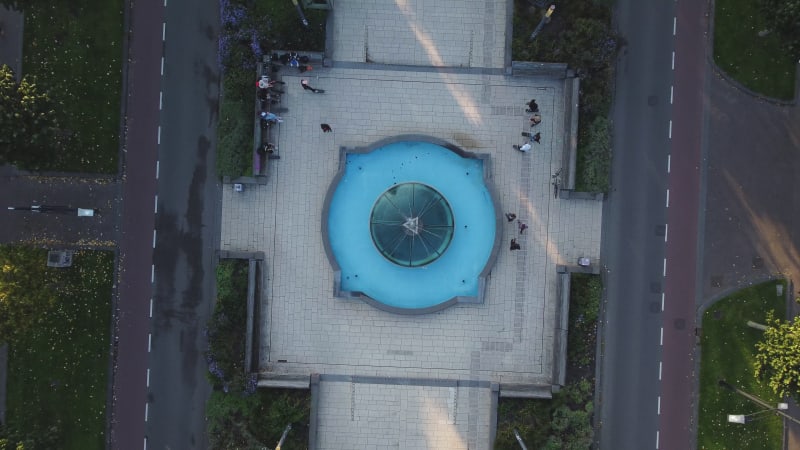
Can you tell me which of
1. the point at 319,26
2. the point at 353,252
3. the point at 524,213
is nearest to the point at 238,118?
the point at 319,26

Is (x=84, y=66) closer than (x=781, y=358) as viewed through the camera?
No

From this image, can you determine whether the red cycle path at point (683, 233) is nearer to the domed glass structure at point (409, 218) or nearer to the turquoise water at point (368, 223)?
the turquoise water at point (368, 223)

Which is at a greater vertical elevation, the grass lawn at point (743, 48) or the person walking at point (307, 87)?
the grass lawn at point (743, 48)

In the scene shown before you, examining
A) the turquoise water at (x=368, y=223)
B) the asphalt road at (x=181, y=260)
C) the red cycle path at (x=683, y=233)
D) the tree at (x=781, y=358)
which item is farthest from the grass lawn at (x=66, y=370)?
the tree at (x=781, y=358)

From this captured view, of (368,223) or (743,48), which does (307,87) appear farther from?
(743,48)

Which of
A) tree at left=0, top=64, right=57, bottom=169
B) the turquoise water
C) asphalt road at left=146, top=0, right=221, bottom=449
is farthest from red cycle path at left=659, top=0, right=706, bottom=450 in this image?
tree at left=0, top=64, right=57, bottom=169

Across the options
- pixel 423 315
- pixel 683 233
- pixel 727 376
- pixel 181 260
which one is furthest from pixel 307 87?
pixel 727 376
